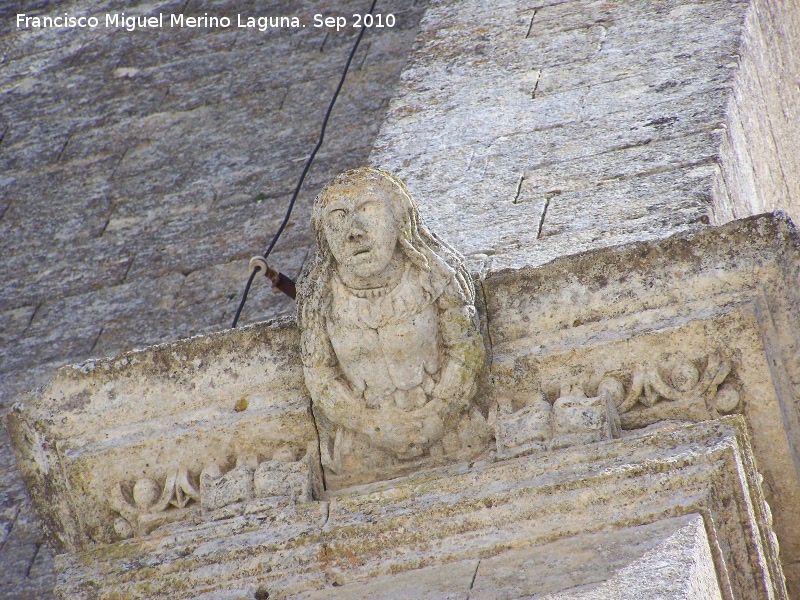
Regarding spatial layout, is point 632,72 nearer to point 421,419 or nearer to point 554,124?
point 554,124

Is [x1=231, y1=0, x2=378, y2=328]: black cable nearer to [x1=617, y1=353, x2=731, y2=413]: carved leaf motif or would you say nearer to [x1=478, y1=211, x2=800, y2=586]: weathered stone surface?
[x1=478, y1=211, x2=800, y2=586]: weathered stone surface

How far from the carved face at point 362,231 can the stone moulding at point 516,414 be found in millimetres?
328

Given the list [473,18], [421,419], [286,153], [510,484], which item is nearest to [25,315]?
[286,153]

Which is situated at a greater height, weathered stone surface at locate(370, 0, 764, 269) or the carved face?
the carved face

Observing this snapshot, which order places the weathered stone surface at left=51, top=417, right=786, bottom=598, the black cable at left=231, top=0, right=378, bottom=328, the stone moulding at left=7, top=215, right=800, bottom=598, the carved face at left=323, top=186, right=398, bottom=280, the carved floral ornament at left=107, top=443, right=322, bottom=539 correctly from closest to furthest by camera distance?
the weathered stone surface at left=51, top=417, right=786, bottom=598, the stone moulding at left=7, top=215, right=800, bottom=598, the carved face at left=323, top=186, right=398, bottom=280, the carved floral ornament at left=107, top=443, right=322, bottom=539, the black cable at left=231, top=0, right=378, bottom=328

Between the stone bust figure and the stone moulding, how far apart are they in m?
0.09

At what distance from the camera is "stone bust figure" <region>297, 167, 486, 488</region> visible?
9.98 feet

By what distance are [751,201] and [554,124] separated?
2.14ft

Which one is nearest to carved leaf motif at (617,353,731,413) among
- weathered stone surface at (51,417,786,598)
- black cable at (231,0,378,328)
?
weathered stone surface at (51,417,786,598)

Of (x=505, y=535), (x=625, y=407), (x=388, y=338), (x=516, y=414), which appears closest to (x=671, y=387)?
(x=625, y=407)

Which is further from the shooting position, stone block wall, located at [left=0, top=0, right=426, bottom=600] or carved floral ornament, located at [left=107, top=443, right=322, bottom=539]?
stone block wall, located at [left=0, top=0, right=426, bottom=600]

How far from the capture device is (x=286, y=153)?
5266 mm

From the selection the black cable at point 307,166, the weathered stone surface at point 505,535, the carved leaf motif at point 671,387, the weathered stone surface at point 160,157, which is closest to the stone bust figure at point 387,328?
the weathered stone surface at point 505,535

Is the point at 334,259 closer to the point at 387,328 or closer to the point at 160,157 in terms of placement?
the point at 387,328
